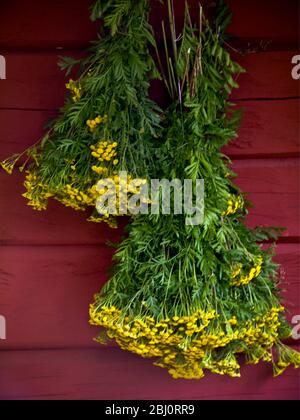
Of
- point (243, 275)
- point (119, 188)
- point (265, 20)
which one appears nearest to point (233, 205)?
point (243, 275)

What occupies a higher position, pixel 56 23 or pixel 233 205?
pixel 56 23

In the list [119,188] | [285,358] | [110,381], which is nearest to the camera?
[119,188]

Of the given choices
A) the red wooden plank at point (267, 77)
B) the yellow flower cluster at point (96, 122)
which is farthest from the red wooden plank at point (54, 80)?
the yellow flower cluster at point (96, 122)

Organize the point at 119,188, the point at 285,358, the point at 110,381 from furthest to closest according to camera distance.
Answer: the point at 110,381, the point at 285,358, the point at 119,188

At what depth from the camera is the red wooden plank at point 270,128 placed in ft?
4.15

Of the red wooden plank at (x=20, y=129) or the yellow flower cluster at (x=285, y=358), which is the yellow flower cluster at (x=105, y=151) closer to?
the red wooden plank at (x=20, y=129)

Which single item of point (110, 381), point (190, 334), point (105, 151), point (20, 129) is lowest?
point (110, 381)

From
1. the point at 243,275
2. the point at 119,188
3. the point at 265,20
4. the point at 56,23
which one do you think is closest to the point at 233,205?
the point at 243,275

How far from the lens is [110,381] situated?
4.29 feet

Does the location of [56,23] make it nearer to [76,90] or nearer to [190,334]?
[76,90]

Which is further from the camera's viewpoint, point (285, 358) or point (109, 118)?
point (285, 358)

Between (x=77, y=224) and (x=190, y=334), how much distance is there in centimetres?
45

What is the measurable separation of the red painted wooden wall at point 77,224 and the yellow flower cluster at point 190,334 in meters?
0.25
